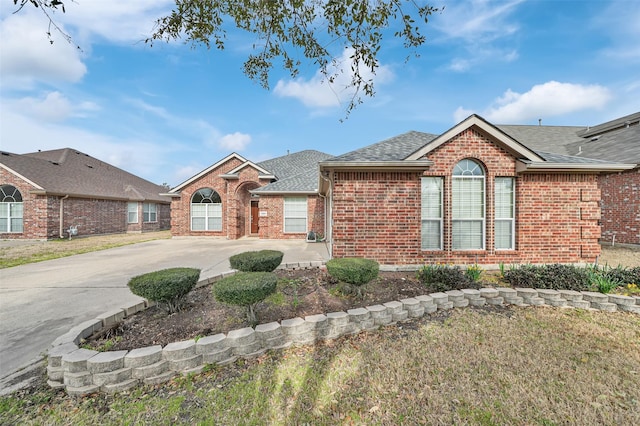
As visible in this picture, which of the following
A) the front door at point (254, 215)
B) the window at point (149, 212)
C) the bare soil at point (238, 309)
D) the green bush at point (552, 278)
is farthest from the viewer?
the window at point (149, 212)

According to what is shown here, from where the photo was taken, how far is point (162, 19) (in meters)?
4.38

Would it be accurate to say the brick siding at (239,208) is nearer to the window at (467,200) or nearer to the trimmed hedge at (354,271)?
the window at (467,200)

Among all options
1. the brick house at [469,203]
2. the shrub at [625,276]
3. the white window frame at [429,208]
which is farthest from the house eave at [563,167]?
the shrub at [625,276]

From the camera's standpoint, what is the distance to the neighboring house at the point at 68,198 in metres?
14.5

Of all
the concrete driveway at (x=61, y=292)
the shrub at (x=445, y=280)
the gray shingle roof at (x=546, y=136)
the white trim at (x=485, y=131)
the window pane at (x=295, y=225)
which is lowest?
the concrete driveway at (x=61, y=292)

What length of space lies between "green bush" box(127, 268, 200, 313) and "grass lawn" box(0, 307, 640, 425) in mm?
1328

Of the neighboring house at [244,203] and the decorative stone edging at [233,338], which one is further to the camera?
the neighboring house at [244,203]

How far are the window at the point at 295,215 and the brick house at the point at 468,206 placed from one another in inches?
322

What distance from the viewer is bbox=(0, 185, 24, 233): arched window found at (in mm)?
14648

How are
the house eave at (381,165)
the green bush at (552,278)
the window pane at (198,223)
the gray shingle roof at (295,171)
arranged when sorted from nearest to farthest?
the green bush at (552,278)
the house eave at (381,165)
the gray shingle roof at (295,171)
the window pane at (198,223)

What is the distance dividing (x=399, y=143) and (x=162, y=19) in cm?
729

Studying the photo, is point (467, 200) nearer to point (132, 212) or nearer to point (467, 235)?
point (467, 235)

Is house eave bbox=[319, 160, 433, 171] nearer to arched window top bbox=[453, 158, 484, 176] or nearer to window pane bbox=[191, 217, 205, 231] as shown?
arched window top bbox=[453, 158, 484, 176]

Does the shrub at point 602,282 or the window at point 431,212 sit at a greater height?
the window at point 431,212
